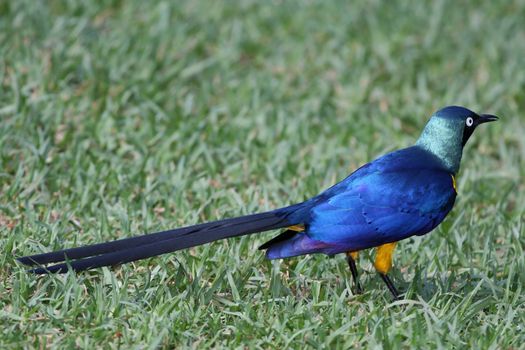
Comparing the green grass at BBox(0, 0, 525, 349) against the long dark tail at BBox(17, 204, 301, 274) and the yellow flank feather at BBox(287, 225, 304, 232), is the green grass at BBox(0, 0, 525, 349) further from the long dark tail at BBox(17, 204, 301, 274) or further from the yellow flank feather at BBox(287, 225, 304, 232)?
the yellow flank feather at BBox(287, 225, 304, 232)

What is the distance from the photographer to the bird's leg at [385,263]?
456 cm

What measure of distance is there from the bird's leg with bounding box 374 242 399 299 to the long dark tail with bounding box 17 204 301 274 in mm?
642

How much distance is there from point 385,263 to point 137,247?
1.27m

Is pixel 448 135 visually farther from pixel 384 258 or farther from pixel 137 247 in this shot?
pixel 137 247

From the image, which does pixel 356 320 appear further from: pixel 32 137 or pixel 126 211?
pixel 32 137

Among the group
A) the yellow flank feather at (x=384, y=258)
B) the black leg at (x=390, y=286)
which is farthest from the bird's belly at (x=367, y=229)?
the black leg at (x=390, y=286)

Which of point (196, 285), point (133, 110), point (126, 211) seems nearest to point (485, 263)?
point (196, 285)

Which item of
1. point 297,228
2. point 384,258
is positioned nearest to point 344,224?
point 297,228

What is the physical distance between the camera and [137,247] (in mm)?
4176

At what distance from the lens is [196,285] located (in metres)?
4.48

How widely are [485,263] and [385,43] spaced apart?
322 cm

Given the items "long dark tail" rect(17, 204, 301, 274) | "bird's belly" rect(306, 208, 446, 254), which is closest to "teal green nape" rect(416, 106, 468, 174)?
"bird's belly" rect(306, 208, 446, 254)

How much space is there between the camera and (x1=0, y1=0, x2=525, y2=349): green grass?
4.23 m

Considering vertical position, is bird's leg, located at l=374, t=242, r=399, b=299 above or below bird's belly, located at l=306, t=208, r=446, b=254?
below
